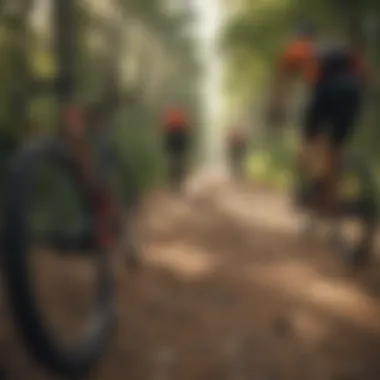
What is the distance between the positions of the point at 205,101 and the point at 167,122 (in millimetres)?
24500

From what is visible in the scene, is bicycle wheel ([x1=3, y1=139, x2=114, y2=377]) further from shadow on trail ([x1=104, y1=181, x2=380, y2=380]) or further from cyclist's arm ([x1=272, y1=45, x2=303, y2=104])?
cyclist's arm ([x1=272, y1=45, x2=303, y2=104])

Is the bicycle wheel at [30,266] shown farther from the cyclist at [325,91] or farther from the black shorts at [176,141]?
the black shorts at [176,141]

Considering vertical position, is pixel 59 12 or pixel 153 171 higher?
pixel 59 12

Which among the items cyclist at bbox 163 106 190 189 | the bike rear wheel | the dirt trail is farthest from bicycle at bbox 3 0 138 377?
cyclist at bbox 163 106 190 189

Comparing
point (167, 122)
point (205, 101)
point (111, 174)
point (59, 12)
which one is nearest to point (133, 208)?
point (111, 174)

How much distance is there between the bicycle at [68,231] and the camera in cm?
237

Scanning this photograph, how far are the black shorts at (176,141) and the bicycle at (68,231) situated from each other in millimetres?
6334

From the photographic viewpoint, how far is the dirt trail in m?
2.98

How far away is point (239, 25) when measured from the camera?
1094cm

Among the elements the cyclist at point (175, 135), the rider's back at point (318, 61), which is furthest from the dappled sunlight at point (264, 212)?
the rider's back at point (318, 61)

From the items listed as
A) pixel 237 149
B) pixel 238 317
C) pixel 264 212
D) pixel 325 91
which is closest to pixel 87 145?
pixel 238 317

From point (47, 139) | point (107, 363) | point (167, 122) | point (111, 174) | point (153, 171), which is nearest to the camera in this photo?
point (47, 139)

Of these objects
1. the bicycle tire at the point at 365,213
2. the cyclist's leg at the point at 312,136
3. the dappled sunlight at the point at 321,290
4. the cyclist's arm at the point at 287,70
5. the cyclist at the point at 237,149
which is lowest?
the cyclist at the point at 237,149

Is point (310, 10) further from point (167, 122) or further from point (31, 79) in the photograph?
point (31, 79)
